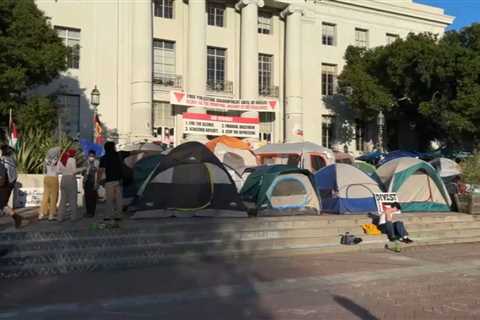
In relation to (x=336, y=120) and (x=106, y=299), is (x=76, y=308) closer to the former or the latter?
(x=106, y=299)

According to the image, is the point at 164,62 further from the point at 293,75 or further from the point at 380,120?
the point at 380,120

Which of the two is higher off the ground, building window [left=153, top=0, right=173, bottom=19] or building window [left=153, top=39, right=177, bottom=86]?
building window [left=153, top=0, right=173, bottom=19]

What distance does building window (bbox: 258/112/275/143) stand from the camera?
4144 centimetres

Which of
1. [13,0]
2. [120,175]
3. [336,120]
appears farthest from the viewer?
[336,120]

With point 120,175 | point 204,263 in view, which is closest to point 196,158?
point 120,175

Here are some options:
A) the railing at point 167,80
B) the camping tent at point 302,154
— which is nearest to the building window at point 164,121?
the railing at point 167,80

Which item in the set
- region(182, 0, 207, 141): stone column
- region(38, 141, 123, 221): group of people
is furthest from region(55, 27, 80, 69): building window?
region(38, 141, 123, 221): group of people

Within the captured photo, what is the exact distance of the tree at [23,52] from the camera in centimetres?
2630

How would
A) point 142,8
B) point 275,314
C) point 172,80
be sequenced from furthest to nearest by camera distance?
point 172,80
point 142,8
point 275,314

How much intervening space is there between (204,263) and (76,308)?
4039 mm

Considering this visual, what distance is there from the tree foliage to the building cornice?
193 inches

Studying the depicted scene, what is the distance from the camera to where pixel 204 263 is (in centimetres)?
1168

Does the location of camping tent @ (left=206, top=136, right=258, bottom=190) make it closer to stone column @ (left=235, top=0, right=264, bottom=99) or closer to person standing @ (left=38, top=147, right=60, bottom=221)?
stone column @ (left=235, top=0, right=264, bottom=99)

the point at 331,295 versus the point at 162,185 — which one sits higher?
the point at 162,185
